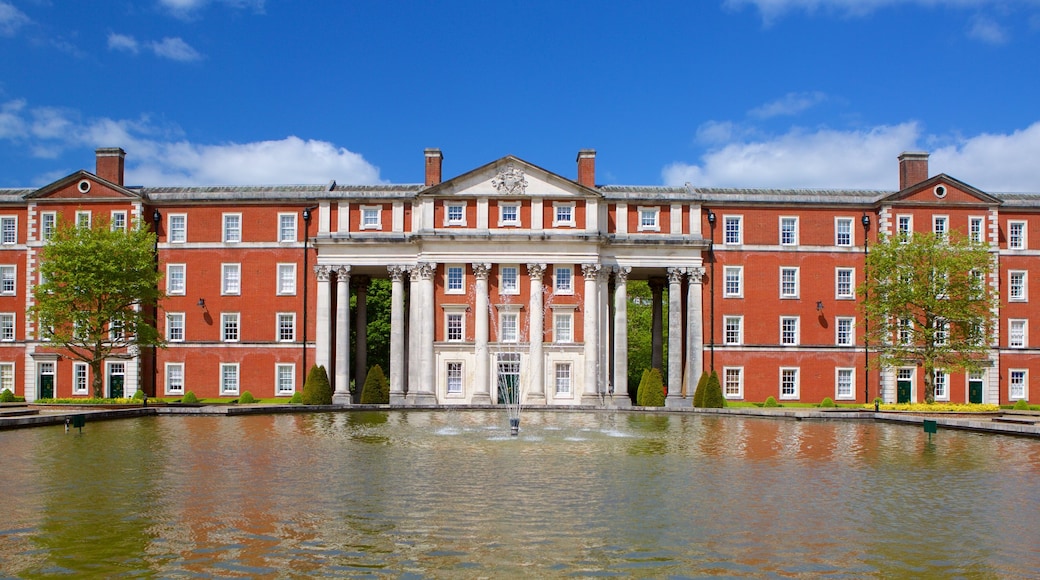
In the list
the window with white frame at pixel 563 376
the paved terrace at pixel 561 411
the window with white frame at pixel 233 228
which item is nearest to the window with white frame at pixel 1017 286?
the paved terrace at pixel 561 411

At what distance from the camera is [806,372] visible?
52625mm

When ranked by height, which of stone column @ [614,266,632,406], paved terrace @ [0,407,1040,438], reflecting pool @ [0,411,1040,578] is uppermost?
stone column @ [614,266,632,406]

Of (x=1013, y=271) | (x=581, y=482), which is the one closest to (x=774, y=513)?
(x=581, y=482)

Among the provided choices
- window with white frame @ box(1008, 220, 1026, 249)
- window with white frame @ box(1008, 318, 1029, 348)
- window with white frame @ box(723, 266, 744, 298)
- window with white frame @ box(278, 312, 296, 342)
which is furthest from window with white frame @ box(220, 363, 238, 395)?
window with white frame @ box(1008, 220, 1026, 249)

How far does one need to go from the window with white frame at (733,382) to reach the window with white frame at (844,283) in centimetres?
706

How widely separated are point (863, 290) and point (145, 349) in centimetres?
3889

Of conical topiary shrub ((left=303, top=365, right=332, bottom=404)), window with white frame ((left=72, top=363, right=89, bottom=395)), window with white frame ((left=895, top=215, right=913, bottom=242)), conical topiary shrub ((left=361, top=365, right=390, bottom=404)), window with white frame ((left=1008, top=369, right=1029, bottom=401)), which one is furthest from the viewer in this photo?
window with white frame ((left=1008, top=369, right=1029, bottom=401))

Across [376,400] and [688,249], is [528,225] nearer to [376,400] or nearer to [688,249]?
[688,249]

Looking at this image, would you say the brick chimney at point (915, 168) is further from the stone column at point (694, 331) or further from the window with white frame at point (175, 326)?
the window with white frame at point (175, 326)

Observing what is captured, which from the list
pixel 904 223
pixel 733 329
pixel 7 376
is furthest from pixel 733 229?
pixel 7 376

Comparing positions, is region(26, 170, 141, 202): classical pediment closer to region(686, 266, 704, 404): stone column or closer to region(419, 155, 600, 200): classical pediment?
region(419, 155, 600, 200): classical pediment

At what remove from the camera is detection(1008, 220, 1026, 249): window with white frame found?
176 ft

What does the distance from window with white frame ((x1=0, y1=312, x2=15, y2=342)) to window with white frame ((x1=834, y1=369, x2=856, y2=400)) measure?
152 ft

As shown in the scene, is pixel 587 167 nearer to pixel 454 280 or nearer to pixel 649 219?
pixel 649 219
